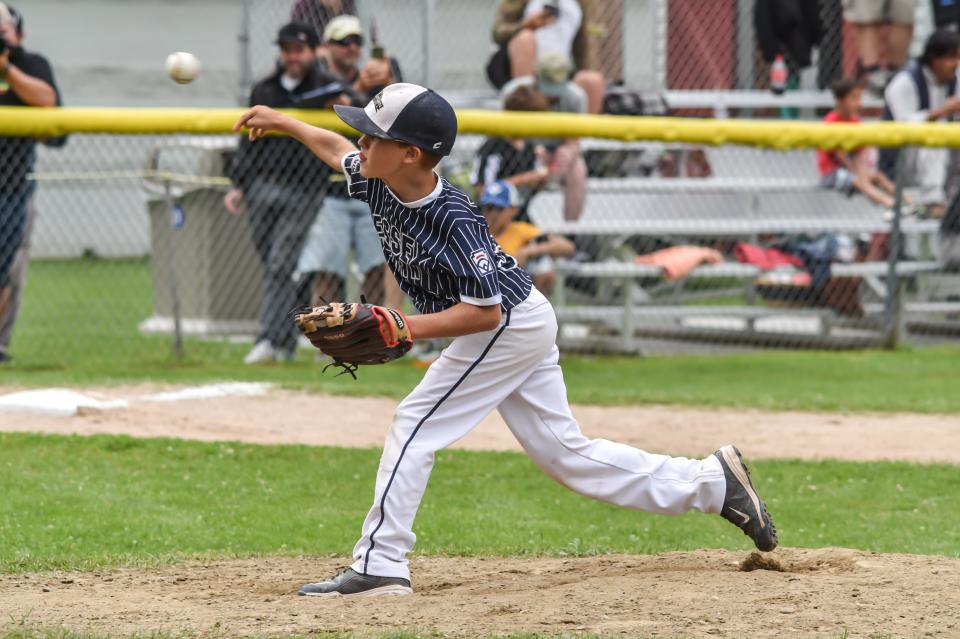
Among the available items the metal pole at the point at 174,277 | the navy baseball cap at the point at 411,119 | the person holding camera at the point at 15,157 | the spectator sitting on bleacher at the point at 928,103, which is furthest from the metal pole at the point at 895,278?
the navy baseball cap at the point at 411,119

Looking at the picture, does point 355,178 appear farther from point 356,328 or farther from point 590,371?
point 590,371

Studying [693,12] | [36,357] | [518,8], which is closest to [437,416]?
[36,357]

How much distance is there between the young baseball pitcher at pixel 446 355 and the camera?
447 centimetres

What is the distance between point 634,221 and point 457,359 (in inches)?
270

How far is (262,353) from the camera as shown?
1010cm

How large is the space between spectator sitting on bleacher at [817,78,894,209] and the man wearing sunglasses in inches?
136

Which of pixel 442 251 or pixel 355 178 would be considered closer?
pixel 442 251

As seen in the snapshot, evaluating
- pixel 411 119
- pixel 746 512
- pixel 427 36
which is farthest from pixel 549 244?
pixel 411 119

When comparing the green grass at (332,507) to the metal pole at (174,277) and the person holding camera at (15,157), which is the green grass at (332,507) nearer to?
the person holding camera at (15,157)

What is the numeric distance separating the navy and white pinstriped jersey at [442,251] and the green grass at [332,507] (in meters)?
1.27

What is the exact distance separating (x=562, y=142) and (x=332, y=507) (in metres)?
5.03

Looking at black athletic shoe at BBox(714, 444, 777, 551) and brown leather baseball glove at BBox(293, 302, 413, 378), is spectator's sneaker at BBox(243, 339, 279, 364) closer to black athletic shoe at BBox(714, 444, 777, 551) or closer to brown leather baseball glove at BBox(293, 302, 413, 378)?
black athletic shoe at BBox(714, 444, 777, 551)

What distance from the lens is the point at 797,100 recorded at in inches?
Answer: 525

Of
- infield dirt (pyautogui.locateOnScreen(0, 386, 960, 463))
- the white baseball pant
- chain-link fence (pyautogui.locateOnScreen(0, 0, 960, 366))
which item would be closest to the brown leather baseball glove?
the white baseball pant
